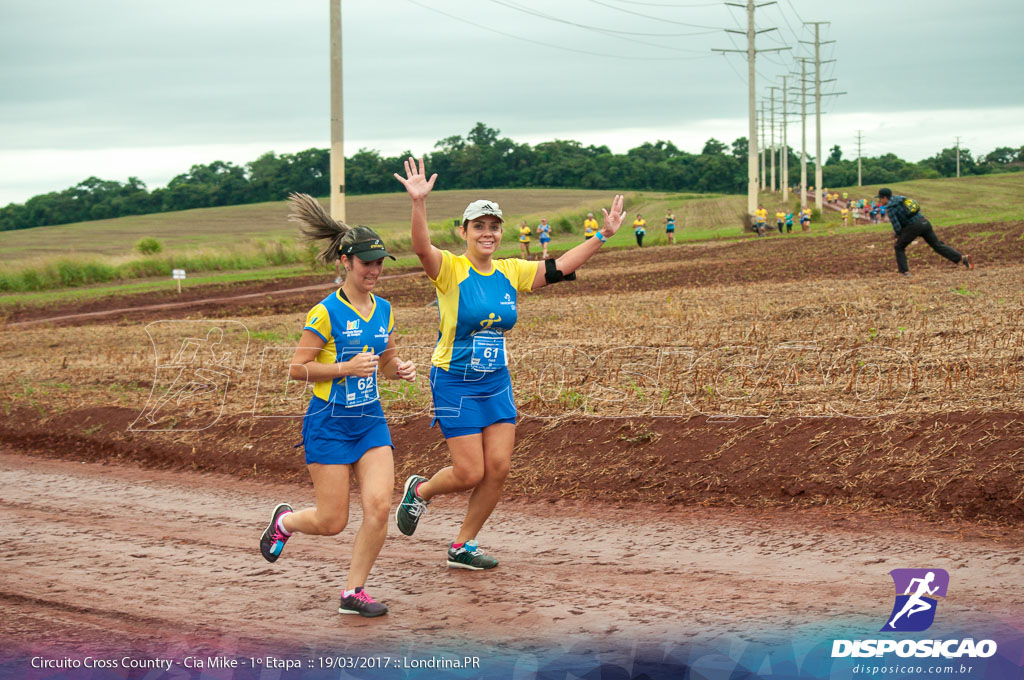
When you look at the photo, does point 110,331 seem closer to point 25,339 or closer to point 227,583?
point 25,339

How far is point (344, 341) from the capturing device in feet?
20.1

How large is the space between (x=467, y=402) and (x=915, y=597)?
2882 mm

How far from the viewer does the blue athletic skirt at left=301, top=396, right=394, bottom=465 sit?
605cm

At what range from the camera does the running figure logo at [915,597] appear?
522cm

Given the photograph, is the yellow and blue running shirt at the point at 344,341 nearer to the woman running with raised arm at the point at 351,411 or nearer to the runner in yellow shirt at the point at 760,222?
the woman running with raised arm at the point at 351,411

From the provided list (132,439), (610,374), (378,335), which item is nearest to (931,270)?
(610,374)

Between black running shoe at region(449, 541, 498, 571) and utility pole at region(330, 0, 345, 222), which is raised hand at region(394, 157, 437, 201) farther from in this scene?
utility pole at region(330, 0, 345, 222)

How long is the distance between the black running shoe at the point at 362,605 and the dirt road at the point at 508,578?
73 mm

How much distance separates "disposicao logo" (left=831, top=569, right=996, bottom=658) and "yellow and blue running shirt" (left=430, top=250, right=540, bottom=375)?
109 inches

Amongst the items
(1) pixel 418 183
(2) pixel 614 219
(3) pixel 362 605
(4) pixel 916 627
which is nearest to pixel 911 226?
(2) pixel 614 219

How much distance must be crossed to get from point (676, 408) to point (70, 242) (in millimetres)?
76208

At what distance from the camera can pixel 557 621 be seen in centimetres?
563

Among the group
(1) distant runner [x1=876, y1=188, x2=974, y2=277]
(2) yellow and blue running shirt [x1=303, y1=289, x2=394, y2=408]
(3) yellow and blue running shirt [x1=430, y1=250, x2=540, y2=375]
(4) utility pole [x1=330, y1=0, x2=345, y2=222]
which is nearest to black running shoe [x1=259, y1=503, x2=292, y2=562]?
(2) yellow and blue running shirt [x1=303, y1=289, x2=394, y2=408]

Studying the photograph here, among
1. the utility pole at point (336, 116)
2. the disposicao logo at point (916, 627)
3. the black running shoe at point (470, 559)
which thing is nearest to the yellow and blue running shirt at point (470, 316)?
the black running shoe at point (470, 559)
